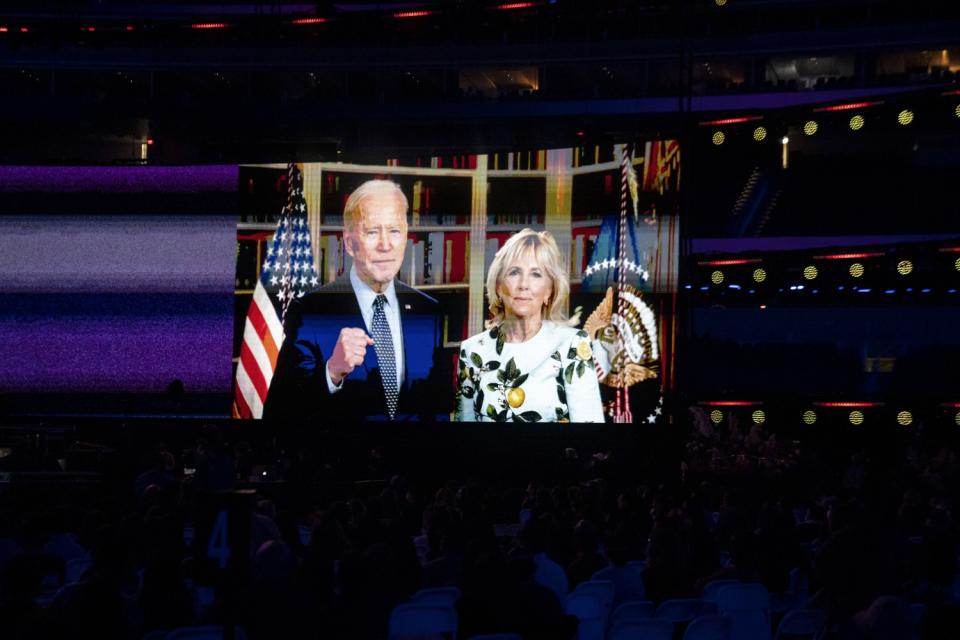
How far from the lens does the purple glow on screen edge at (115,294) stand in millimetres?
20453

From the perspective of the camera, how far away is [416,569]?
8.29 metres

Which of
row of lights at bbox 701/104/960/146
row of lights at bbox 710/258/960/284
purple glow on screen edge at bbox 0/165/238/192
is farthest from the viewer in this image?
purple glow on screen edge at bbox 0/165/238/192

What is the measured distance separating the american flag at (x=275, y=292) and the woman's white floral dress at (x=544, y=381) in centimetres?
322

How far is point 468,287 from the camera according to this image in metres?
19.6

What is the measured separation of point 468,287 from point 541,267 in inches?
46.2

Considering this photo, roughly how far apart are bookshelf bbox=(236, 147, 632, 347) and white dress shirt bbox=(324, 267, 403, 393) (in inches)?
12.7

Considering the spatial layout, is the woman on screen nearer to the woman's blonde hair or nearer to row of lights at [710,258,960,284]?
the woman's blonde hair

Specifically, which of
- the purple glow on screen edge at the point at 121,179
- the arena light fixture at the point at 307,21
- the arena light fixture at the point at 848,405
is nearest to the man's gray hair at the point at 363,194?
the purple glow on screen edge at the point at 121,179

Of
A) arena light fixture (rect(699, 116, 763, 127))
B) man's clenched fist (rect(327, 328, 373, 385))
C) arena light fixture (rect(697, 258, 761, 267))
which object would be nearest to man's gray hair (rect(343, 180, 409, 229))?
man's clenched fist (rect(327, 328, 373, 385))

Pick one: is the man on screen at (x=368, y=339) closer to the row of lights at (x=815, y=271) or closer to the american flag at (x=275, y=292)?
the american flag at (x=275, y=292)

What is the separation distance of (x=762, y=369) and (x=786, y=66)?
819cm

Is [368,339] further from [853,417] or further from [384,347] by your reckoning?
[853,417]

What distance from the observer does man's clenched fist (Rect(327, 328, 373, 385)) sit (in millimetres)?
19578

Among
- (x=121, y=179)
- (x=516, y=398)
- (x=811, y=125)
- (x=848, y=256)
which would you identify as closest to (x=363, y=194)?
(x=516, y=398)
